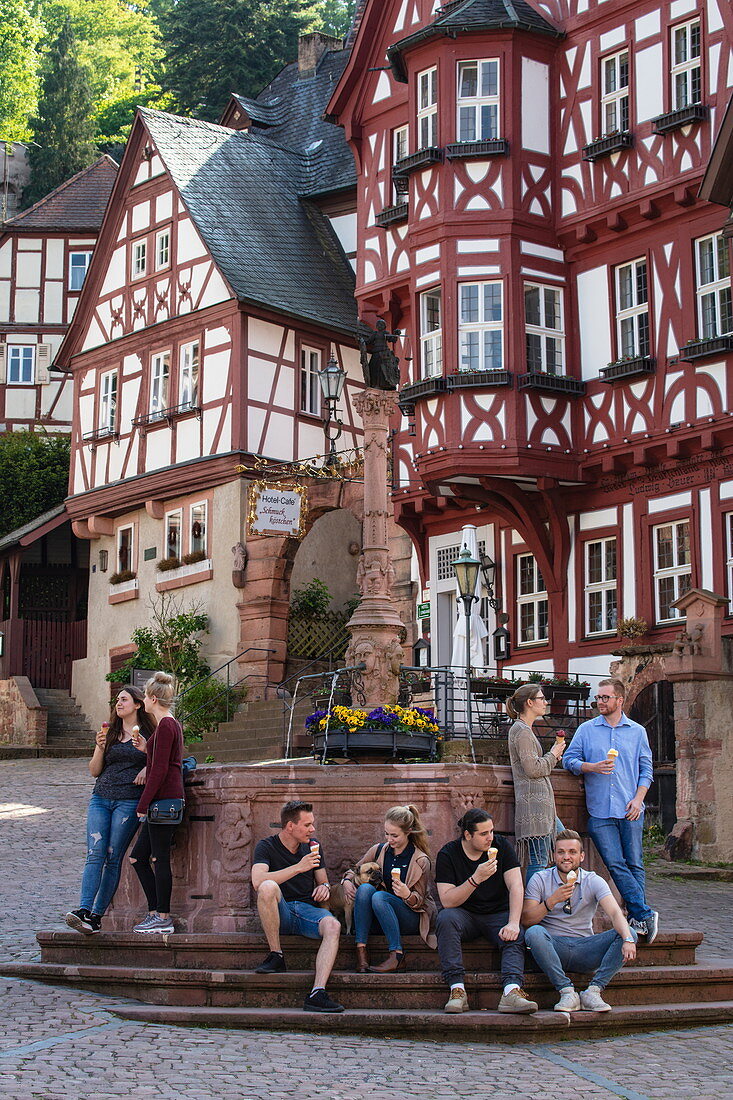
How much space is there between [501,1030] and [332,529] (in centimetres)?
2510

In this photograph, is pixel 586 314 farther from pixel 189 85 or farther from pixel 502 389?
pixel 189 85

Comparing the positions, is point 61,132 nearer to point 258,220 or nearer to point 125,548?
point 258,220

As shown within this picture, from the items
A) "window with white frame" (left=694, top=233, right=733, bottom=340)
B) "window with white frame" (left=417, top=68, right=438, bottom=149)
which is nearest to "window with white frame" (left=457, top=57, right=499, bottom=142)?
"window with white frame" (left=417, top=68, right=438, bottom=149)

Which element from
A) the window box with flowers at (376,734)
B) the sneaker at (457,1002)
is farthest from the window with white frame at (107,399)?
the sneaker at (457,1002)

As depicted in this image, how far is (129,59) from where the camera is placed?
232 feet

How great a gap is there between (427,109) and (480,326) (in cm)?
385

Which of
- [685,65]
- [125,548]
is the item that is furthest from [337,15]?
[685,65]

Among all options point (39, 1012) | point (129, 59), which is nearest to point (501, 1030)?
point (39, 1012)

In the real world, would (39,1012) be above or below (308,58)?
below

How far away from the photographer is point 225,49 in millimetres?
53500

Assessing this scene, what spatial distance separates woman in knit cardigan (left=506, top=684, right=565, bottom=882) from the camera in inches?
453

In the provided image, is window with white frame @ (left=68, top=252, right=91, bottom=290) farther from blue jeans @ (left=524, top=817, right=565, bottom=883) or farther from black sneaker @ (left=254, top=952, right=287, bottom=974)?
black sneaker @ (left=254, top=952, right=287, bottom=974)

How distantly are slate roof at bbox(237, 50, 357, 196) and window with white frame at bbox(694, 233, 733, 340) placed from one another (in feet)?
43.7

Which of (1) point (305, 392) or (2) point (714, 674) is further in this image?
(1) point (305, 392)
